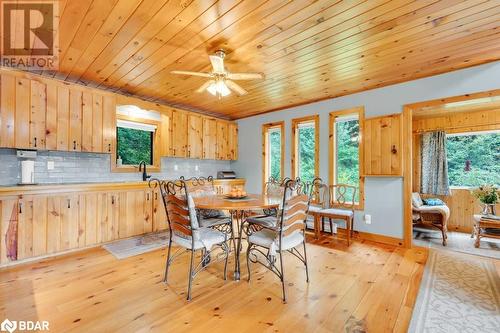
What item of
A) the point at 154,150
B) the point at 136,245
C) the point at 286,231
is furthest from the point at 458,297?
the point at 154,150

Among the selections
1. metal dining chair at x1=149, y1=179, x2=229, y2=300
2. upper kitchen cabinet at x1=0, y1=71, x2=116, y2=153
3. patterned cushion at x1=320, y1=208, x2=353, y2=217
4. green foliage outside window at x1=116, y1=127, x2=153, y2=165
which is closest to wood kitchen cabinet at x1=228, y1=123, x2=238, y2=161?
green foliage outside window at x1=116, y1=127, x2=153, y2=165

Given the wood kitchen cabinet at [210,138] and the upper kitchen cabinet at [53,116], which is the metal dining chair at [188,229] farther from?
the wood kitchen cabinet at [210,138]

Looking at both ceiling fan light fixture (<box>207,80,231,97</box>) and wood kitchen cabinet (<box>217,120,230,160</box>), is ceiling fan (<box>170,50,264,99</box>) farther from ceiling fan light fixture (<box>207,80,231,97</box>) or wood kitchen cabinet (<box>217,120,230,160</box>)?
wood kitchen cabinet (<box>217,120,230,160</box>)

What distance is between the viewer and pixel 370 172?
3.71m

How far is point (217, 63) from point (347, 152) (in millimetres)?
2847

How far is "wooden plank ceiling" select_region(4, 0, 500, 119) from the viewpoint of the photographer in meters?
1.86

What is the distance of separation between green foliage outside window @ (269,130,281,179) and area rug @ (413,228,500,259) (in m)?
2.74

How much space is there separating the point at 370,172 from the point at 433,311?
2.16m

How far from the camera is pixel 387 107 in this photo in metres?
3.63

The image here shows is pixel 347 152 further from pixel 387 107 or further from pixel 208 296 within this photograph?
pixel 208 296

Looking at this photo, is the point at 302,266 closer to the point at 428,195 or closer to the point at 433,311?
the point at 433,311

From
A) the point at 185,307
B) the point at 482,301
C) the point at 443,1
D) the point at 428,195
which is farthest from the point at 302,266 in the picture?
the point at 428,195

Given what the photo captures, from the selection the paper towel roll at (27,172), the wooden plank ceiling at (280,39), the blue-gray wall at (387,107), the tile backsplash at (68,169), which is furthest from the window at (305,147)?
the paper towel roll at (27,172)

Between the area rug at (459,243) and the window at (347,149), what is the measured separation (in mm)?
1183
